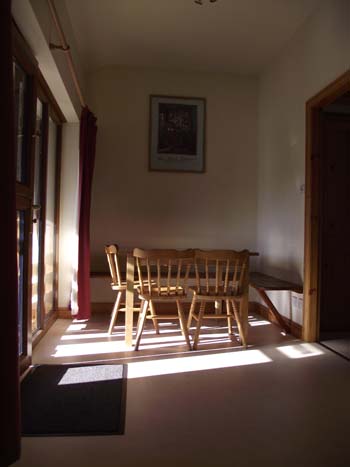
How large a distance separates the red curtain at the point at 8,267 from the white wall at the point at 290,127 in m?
2.35

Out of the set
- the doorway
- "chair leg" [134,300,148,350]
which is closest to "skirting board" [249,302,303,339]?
"chair leg" [134,300,148,350]

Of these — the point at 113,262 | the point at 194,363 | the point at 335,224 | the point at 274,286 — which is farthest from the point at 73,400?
the point at 335,224

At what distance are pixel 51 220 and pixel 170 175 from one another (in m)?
1.51

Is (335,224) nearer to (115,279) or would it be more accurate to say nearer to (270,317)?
(270,317)

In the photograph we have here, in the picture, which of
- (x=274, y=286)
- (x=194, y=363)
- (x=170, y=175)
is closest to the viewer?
(x=194, y=363)

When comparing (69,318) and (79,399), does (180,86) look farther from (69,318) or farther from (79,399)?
(79,399)

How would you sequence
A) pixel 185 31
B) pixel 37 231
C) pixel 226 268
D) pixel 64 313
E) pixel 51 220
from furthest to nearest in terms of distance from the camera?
pixel 64 313 → pixel 51 220 → pixel 185 31 → pixel 37 231 → pixel 226 268

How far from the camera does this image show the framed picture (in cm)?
451

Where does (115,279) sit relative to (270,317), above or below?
above

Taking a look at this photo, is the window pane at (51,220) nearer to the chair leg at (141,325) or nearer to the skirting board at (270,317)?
the chair leg at (141,325)

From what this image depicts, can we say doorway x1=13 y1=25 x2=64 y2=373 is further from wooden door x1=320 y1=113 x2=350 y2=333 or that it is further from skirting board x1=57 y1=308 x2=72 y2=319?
wooden door x1=320 y1=113 x2=350 y2=333

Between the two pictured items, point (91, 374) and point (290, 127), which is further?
point (290, 127)

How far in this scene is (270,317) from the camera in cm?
400

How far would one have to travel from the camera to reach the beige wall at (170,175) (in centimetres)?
445
